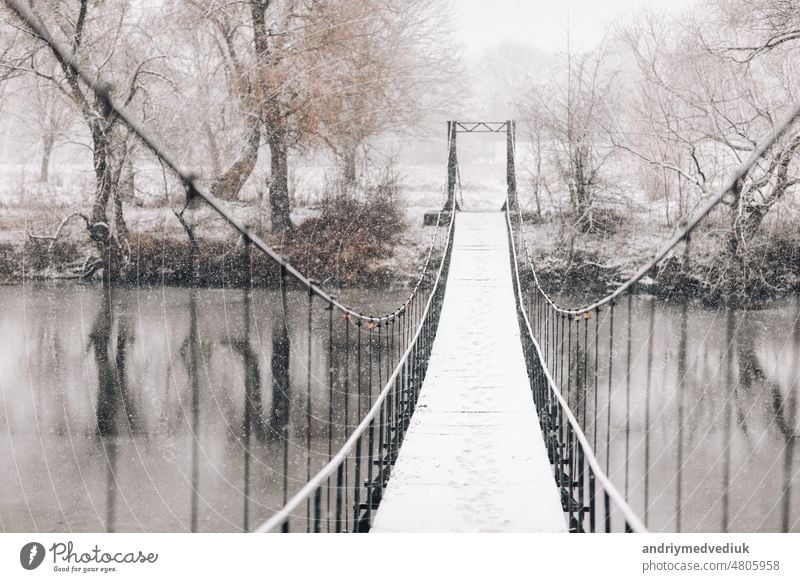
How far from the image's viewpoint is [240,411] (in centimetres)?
837

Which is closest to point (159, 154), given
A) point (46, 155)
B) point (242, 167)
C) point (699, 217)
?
point (699, 217)

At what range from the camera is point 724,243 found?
993 centimetres

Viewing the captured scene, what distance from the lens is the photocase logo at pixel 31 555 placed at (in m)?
2.88

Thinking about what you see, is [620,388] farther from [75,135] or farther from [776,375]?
[75,135]

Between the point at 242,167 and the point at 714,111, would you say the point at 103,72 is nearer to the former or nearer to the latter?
the point at 242,167

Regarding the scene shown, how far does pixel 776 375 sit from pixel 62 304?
791 cm

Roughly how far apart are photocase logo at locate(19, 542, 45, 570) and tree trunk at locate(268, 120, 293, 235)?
842 cm

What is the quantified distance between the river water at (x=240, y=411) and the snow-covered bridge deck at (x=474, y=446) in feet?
2.30

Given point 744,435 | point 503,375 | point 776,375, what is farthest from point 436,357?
point 776,375

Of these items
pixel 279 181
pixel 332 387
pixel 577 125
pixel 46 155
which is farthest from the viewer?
pixel 577 125

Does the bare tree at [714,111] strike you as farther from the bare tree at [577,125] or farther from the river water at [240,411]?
the river water at [240,411]

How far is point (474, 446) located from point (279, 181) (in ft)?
27.3

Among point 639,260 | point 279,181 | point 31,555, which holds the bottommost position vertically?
point 31,555

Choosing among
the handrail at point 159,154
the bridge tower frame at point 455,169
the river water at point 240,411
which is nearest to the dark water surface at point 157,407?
the river water at point 240,411
